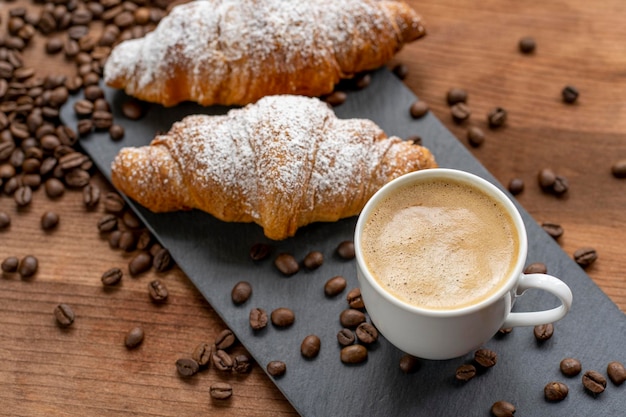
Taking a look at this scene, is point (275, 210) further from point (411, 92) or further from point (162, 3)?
point (162, 3)

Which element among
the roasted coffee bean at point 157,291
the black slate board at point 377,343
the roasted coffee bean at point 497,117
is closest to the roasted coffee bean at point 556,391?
the black slate board at point 377,343

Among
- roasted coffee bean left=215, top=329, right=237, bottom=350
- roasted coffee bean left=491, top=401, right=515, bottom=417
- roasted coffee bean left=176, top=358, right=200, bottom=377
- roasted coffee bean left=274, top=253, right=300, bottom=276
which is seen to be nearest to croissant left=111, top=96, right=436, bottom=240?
roasted coffee bean left=274, top=253, right=300, bottom=276

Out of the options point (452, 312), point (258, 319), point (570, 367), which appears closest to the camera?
point (452, 312)

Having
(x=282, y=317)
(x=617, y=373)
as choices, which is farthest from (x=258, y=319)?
(x=617, y=373)

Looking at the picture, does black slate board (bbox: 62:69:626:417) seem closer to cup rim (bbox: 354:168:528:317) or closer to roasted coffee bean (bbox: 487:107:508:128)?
roasted coffee bean (bbox: 487:107:508:128)

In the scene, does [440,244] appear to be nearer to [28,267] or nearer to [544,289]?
[544,289]

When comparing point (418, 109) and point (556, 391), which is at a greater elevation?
point (418, 109)

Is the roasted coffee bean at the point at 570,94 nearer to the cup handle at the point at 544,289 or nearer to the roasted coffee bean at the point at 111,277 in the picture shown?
the cup handle at the point at 544,289
